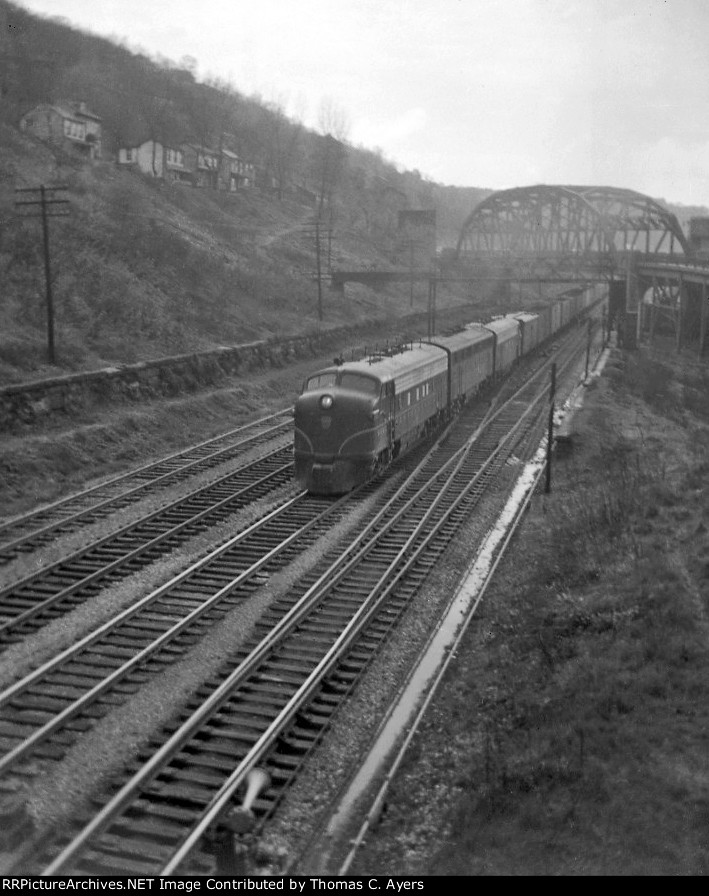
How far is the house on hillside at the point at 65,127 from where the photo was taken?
81312 mm

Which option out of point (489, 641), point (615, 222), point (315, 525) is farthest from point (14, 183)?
point (615, 222)

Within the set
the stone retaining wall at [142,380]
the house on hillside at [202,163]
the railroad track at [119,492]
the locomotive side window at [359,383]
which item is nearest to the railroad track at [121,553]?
the railroad track at [119,492]

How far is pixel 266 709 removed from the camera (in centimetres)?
1196

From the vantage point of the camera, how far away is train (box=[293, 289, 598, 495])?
74.0ft

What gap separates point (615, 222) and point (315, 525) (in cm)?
9130

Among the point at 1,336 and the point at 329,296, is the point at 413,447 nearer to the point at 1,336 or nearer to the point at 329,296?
the point at 1,336

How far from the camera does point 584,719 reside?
456 inches

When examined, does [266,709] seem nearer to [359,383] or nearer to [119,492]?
[119,492]

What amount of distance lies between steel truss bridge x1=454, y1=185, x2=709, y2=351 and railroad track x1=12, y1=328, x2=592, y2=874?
152 ft

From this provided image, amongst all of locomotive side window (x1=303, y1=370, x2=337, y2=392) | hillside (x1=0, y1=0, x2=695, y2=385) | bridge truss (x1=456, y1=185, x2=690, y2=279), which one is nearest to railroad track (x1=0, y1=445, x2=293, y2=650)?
locomotive side window (x1=303, y1=370, x2=337, y2=392)

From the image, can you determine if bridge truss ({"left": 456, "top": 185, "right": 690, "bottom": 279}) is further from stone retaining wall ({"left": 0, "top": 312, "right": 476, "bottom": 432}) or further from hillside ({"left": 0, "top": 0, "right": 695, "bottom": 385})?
stone retaining wall ({"left": 0, "top": 312, "right": 476, "bottom": 432})

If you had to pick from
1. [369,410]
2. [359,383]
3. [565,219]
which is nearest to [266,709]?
[369,410]

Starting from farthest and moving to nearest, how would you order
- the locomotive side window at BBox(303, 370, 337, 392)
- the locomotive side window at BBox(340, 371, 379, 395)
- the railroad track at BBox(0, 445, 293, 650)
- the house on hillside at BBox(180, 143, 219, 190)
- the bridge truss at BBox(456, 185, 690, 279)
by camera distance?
the bridge truss at BBox(456, 185, 690, 279)
the house on hillside at BBox(180, 143, 219, 190)
the locomotive side window at BBox(303, 370, 337, 392)
the locomotive side window at BBox(340, 371, 379, 395)
the railroad track at BBox(0, 445, 293, 650)

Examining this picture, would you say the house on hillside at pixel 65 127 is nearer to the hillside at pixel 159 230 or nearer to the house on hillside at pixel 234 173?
the hillside at pixel 159 230
